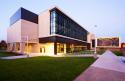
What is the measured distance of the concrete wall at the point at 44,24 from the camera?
40281 millimetres

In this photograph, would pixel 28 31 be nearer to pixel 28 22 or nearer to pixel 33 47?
pixel 28 22

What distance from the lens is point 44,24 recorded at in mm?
41844

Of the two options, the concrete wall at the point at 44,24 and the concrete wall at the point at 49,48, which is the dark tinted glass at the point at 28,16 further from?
the concrete wall at the point at 49,48

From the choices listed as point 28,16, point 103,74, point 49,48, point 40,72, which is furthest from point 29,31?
point 103,74

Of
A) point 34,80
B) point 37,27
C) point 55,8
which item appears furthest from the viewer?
point 37,27

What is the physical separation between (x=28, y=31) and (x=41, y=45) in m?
6.68

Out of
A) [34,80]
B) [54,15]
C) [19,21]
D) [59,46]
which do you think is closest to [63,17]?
[54,15]

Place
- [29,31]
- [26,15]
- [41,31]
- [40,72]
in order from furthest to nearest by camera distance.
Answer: [41,31] < [29,31] < [26,15] < [40,72]

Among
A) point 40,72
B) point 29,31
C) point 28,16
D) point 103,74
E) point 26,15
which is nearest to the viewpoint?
point 103,74

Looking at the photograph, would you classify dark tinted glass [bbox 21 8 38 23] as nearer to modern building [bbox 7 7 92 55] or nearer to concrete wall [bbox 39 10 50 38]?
modern building [bbox 7 7 92 55]

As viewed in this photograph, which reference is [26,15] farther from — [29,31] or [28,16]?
[29,31]

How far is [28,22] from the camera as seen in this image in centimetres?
4103

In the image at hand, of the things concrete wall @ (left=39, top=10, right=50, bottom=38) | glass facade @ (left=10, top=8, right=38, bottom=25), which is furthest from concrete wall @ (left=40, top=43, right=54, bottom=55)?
glass facade @ (left=10, top=8, right=38, bottom=25)

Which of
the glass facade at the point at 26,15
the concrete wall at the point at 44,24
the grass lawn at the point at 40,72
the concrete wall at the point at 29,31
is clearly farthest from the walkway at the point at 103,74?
the glass facade at the point at 26,15
